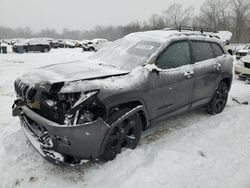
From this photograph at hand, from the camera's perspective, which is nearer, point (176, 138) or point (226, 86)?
point (176, 138)

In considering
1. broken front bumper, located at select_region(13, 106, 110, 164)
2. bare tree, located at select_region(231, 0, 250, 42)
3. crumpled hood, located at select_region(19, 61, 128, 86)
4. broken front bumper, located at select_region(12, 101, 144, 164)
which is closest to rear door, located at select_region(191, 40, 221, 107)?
crumpled hood, located at select_region(19, 61, 128, 86)

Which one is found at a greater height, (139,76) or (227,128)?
(139,76)

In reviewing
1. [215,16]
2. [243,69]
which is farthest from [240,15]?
[243,69]

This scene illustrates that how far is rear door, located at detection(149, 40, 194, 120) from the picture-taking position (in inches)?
169

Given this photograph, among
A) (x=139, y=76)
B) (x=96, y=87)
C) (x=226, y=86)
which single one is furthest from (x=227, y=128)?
(x=96, y=87)

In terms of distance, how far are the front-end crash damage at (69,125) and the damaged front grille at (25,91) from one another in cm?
2

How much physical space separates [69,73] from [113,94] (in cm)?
74

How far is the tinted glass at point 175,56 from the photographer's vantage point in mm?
4461

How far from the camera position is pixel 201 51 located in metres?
5.42

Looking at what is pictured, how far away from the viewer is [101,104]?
344cm

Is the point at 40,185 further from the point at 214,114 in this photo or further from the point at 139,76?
the point at 214,114

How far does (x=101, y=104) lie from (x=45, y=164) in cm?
120

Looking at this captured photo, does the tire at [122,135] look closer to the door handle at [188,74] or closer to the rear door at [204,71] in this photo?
the door handle at [188,74]

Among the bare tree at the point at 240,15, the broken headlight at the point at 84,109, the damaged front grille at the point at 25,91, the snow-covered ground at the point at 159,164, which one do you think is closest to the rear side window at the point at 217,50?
the snow-covered ground at the point at 159,164
